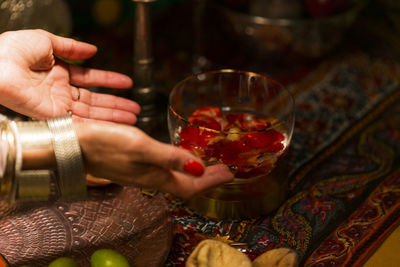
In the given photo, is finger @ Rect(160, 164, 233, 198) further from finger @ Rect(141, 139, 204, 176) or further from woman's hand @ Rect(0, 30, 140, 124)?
woman's hand @ Rect(0, 30, 140, 124)

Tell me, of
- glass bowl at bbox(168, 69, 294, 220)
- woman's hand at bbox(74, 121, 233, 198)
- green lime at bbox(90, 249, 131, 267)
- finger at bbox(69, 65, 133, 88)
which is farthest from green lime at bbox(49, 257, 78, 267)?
finger at bbox(69, 65, 133, 88)

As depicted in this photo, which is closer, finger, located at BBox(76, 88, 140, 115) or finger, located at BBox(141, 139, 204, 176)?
finger, located at BBox(141, 139, 204, 176)

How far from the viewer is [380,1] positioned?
1604 millimetres

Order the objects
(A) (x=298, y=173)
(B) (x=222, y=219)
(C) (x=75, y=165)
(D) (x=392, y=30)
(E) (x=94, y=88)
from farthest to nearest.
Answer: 1. (D) (x=392, y=30)
2. (E) (x=94, y=88)
3. (A) (x=298, y=173)
4. (B) (x=222, y=219)
5. (C) (x=75, y=165)

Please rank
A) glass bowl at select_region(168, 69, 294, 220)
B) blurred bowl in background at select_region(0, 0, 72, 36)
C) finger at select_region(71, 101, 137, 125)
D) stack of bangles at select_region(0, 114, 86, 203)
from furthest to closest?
1. blurred bowl in background at select_region(0, 0, 72, 36)
2. finger at select_region(71, 101, 137, 125)
3. glass bowl at select_region(168, 69, 294, 220)
4. stack of bangles at select_region(0, 114, 86, 203)

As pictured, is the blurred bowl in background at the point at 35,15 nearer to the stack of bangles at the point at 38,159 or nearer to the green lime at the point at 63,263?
the stack of bangles at the point at 38,159

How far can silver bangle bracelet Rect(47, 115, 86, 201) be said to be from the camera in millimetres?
640

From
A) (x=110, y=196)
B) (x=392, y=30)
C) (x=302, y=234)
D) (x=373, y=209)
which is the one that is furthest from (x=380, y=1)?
(x=110, y=196)

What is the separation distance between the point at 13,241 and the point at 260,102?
1.81 feet

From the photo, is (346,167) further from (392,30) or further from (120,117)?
(392,30)

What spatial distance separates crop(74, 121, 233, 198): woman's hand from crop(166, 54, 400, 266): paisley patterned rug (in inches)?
6.5

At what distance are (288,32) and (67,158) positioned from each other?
34.2 inches

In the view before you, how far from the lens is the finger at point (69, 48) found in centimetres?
90

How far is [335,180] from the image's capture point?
3.22 feet
